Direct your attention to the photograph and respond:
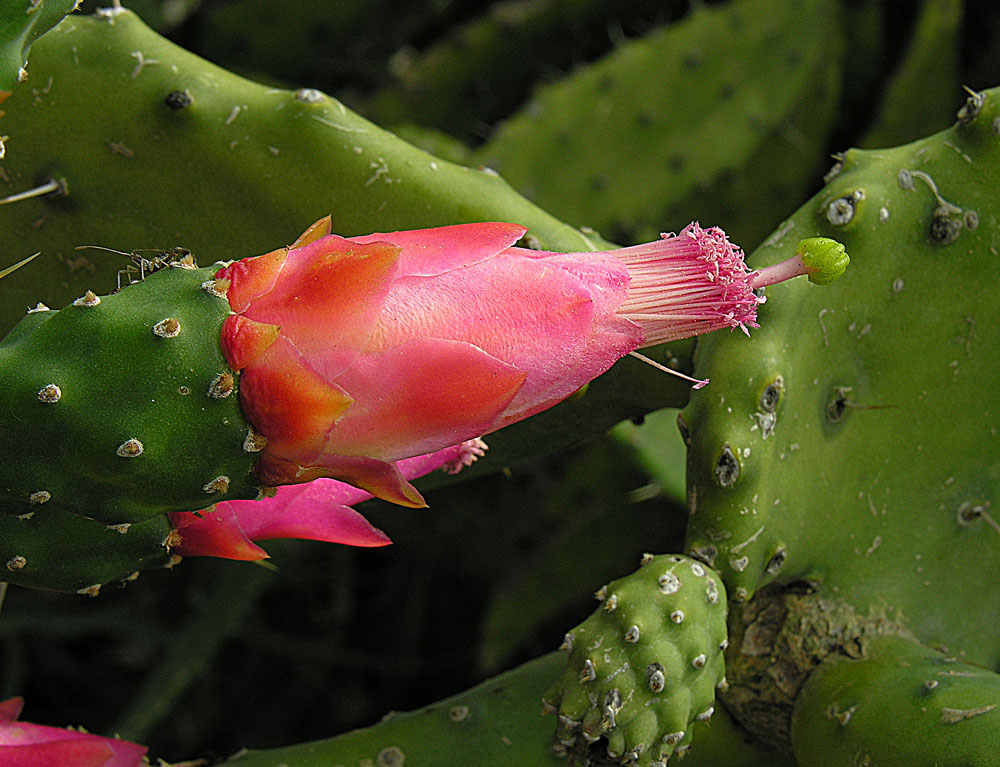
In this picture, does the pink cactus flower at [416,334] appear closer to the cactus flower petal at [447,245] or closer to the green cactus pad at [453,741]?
the cactus flower petal at [447,245]

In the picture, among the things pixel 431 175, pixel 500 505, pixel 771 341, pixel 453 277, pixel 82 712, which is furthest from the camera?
pixel 500 505

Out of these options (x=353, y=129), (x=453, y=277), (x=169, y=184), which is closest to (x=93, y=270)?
(x=169, y=184)

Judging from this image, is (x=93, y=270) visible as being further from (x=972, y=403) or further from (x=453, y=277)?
(x=972, y=403)

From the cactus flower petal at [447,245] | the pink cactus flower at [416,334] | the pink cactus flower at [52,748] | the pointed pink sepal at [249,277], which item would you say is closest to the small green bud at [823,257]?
the pink cactus flower at [416,334]

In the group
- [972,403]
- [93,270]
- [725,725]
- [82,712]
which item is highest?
[93,270]

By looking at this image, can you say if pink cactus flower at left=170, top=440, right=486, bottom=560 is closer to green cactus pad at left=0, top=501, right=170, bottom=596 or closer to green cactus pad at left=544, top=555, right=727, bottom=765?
green cactus pad at left=0, top=501, right=170, bottom=596

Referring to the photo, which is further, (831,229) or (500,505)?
(500,505)

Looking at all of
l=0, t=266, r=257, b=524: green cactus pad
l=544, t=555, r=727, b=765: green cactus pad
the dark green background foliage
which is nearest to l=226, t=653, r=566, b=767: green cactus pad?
l=544, t=555, r=727, b=765: green cactus pad
